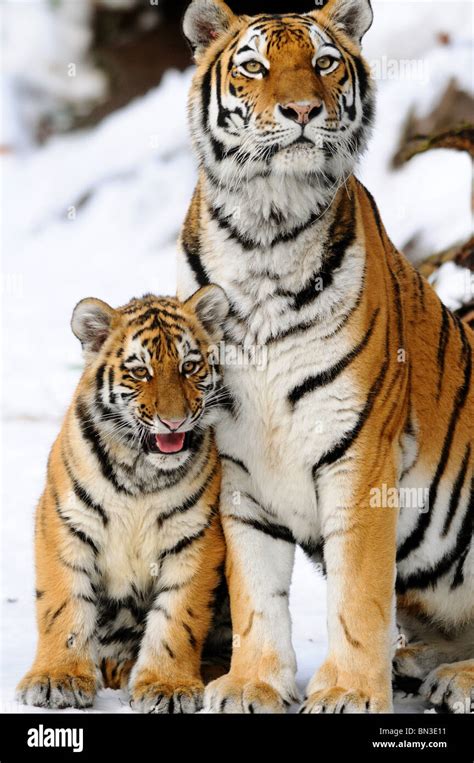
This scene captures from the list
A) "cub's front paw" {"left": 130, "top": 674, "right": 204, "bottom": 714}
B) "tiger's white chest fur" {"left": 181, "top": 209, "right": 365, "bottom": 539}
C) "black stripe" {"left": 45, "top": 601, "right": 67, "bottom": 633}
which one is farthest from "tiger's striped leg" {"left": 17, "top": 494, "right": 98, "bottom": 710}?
"tiger's white chest fur" {"left": 181, "top": 209, "right": 365, "bottom": 539}

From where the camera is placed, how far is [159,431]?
3578mm

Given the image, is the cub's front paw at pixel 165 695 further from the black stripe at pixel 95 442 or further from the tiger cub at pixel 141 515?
the black stripe at pixel 95 442

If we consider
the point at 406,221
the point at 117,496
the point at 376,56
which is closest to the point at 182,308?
the point at 117,496

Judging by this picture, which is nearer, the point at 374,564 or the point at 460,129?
the point at 374,564

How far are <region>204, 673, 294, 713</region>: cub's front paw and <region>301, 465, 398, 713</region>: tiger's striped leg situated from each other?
4.4 inches

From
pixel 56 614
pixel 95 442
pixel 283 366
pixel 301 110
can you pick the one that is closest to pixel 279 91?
pixel 301 110

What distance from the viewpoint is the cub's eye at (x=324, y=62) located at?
359 cm

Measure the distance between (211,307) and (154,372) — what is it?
0.24 m

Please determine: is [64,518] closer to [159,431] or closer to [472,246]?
[159,431]

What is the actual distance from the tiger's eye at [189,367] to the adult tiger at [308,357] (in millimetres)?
107

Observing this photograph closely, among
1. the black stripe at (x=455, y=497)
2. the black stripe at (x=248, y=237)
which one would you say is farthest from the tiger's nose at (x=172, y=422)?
the black stripe at (x=455, y=497)

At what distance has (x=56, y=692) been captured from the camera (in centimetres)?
354

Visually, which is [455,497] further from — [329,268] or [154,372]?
[154,372]
